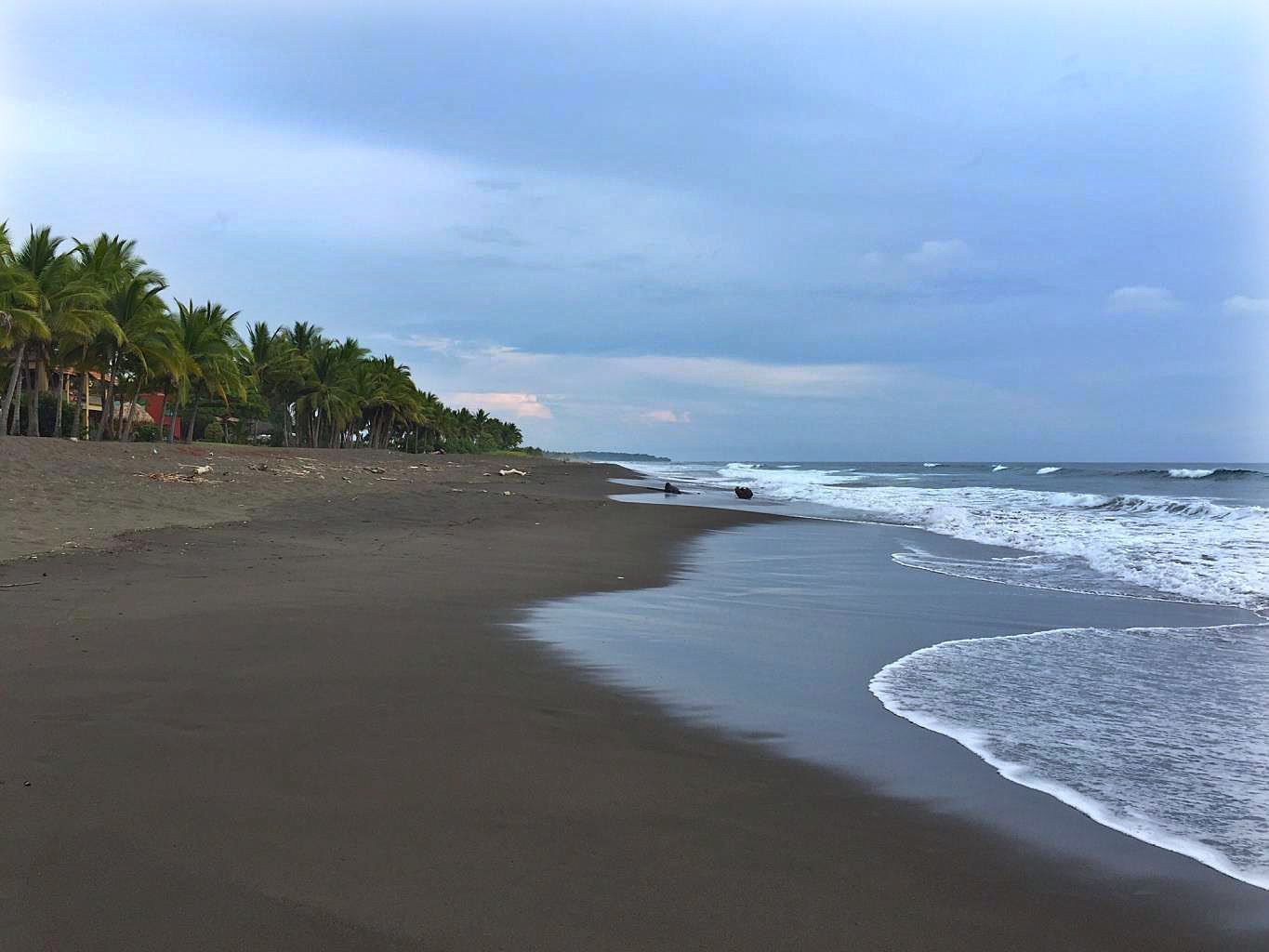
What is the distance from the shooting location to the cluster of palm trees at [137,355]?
29062 mm

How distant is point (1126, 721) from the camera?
16.1 ft

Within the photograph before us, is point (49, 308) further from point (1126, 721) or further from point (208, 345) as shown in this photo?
point (1126, 721)

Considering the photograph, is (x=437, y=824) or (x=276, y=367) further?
(x=276, y=367)

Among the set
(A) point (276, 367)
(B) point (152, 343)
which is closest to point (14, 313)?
(B) point (152, 343)

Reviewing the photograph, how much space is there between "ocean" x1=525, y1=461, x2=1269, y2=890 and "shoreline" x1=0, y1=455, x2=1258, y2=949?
515mm

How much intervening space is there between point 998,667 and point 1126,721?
134cm

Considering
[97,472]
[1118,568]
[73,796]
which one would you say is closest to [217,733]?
[73,796]

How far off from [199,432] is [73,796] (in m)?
68.9

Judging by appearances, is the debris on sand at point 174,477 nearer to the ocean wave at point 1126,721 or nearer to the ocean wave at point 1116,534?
the ocean wave at point 1116,534

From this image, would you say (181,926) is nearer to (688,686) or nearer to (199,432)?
(688,686)

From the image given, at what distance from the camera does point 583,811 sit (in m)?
3.39

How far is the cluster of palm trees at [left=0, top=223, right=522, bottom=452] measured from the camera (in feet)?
95.3

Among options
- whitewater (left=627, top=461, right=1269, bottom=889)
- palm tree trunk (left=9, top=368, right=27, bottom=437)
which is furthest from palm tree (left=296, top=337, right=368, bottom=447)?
whitewater (left=627, top=461, right=1269, bottom=889)

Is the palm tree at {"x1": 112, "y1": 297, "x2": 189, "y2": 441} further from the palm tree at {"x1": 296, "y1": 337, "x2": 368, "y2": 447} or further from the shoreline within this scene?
the shoreline
